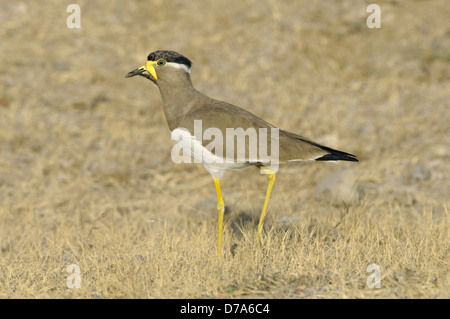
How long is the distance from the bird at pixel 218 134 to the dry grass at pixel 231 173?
67 cm

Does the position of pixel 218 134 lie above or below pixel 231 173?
above

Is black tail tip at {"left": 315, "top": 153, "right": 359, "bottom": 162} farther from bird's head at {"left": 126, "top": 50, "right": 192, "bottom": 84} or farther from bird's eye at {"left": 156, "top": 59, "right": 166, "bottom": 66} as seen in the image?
bird's eye at {"left": 156, "top": 59, "right": 166, "bottom": 66}

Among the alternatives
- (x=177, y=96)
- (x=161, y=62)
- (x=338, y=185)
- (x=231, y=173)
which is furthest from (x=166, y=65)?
(x=231, y=173)

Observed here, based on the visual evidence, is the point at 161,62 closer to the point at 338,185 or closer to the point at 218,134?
the point at 218,134

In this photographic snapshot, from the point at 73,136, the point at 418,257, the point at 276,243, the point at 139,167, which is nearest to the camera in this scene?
the point at 418,257

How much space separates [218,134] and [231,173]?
4.05m

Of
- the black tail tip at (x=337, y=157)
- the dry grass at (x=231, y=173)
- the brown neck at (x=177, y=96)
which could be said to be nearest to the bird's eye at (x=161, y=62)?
the brown neck at (x=177, y=96)

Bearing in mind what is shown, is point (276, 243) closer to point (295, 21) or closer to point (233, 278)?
point (233, 278)

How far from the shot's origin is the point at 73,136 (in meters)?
10.0

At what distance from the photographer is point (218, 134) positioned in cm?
530

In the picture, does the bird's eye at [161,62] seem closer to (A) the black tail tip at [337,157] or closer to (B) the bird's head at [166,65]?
(B) the bird's head at [166,65]

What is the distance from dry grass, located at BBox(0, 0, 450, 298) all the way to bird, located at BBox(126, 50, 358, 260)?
67 centimetres

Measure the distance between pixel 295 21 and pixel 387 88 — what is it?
2.40 metres

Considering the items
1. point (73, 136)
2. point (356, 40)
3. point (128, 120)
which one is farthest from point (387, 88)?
point (73, 136)
